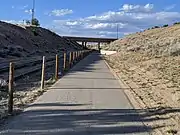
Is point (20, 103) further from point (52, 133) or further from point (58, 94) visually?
point (52, 133)

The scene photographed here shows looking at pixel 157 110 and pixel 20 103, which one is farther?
pixel 20 103

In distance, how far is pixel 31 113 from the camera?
1078cm

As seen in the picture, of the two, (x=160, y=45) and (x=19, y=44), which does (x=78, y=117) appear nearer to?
(x=160, y=45)

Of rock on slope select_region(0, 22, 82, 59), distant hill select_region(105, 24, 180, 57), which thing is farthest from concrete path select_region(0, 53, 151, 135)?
distant hill select_region(105, 24, 180, 57)

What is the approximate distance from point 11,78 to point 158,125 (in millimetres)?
3902

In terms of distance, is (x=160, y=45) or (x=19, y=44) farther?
(x=19, y=44)

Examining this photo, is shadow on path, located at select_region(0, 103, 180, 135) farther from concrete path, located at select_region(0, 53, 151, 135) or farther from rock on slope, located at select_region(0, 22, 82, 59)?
rock on slope, located at select_region(0, 22, 82, 59)

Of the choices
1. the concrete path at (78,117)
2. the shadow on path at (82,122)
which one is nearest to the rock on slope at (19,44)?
the concrete path at (78,117)

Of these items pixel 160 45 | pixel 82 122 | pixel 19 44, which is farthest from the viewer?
pixel 19 44

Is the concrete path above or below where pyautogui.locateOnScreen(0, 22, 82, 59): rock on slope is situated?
below

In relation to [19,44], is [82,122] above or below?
below

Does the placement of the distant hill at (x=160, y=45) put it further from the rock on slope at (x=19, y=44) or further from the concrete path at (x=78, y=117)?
the concrete path at (x=78, y=117)

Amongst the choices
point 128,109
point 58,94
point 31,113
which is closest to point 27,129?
point 31,113

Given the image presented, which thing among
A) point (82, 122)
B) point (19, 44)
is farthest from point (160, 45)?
point (82, 122)
